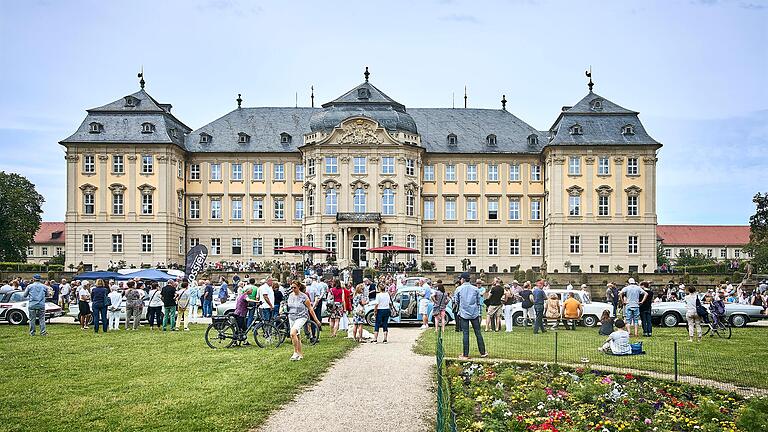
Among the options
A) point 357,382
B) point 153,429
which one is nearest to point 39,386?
point 153,429

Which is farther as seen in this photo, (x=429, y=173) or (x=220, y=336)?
(x=429, y=173)

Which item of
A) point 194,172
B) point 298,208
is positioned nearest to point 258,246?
point 298,208

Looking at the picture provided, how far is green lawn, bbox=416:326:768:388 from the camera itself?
16.6m

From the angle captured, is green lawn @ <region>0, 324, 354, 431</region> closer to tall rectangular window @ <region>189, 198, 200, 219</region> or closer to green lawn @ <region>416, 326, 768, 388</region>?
green lawn @ <region>416, 326, 768, 388</region>

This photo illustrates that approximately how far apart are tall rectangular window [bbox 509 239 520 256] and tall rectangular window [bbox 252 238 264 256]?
19663mm

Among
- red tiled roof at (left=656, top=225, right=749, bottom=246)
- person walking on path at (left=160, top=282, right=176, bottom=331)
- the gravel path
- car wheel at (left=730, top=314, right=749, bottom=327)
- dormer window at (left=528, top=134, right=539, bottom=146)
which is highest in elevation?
dormer window at (left=528, top=134, right=539, bottom=146)

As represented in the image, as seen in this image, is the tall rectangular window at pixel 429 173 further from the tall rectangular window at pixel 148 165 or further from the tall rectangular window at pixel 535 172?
the tall rectangular window at pixel 148 165

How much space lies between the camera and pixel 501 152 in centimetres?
6819

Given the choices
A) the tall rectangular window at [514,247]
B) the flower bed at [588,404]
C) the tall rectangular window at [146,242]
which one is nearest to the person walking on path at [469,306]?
the flower bed at [588,404]

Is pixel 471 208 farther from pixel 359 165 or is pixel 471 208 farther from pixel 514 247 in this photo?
pixel 359 165

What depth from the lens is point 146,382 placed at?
15.1 m

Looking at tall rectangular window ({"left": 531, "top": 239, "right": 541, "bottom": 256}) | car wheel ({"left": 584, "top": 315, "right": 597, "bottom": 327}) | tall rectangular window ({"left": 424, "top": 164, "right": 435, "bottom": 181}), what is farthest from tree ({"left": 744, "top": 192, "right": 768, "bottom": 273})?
car wheel ({"left": 584, "top": 315, "right": 597, "bottom": 327})

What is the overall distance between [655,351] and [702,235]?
105 meters

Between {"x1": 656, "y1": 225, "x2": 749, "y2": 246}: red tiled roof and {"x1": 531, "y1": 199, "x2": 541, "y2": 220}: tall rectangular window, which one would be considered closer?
{"x1": 531, "y1": 199, "x2": 541, "y2": 220}: tall rectangular window
